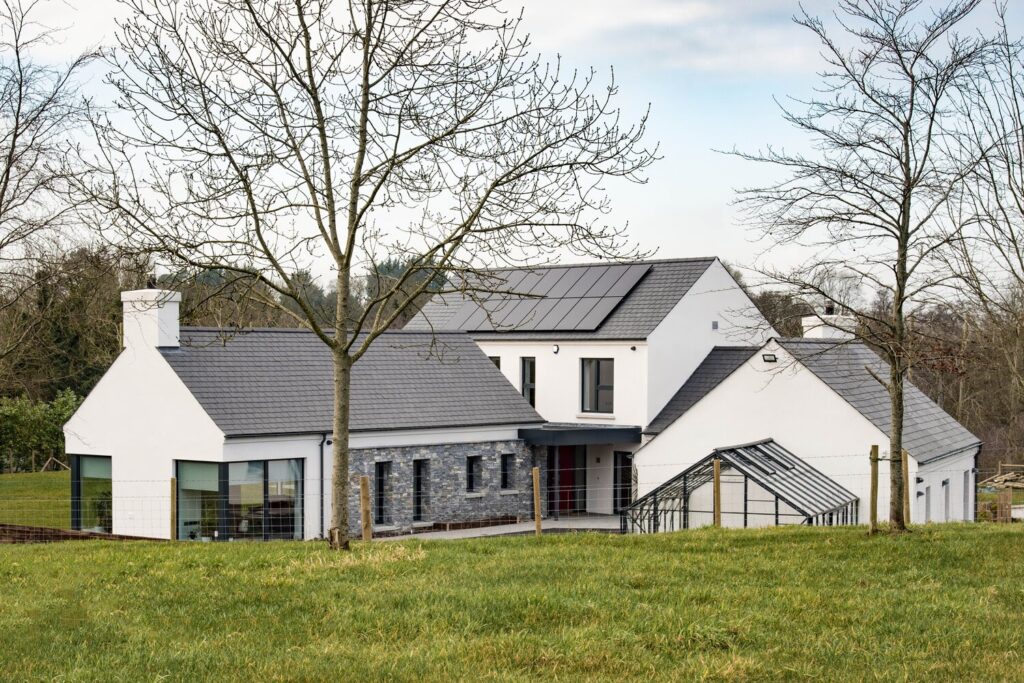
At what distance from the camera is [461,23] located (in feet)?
44.0

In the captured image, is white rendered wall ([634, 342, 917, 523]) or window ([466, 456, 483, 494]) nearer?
white rendered wall ([634, 342, 917, 523])

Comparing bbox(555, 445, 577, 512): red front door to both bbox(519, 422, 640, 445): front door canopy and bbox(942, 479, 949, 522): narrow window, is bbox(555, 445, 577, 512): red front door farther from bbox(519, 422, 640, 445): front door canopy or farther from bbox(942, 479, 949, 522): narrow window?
bbox(942, 479, 949, 522): narrow window

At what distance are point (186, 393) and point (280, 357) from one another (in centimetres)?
355

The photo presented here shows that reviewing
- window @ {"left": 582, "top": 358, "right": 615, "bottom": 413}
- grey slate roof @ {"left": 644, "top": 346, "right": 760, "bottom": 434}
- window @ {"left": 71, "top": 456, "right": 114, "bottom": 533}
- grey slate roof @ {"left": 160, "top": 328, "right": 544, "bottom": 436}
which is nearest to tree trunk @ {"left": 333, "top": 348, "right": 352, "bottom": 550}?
grey slate roof @ {"left": 160, "top": 328, "right": 544, "bottom": 436}

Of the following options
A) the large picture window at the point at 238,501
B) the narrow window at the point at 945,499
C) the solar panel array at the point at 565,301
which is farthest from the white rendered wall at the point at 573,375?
the large picture window at the point at 238,501

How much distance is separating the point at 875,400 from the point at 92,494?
19373mm

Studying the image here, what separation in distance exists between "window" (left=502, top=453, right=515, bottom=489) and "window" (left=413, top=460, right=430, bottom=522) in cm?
292

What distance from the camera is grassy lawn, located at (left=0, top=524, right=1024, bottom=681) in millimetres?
8656

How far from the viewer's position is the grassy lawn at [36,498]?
94.9ft

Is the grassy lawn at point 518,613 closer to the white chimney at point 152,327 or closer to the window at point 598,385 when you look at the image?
the white chimney at point 152,327

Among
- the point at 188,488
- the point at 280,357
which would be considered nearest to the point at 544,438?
the point at 280,357

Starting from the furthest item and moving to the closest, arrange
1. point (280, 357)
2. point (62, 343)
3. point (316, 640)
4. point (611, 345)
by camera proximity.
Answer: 1. point (62, 343)
2. point (611, 345)
3. point (280, 357)
4. point (316, 640)

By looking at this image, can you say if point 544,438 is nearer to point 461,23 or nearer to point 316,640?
point 461,23

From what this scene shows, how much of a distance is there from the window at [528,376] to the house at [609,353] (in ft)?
0.11
